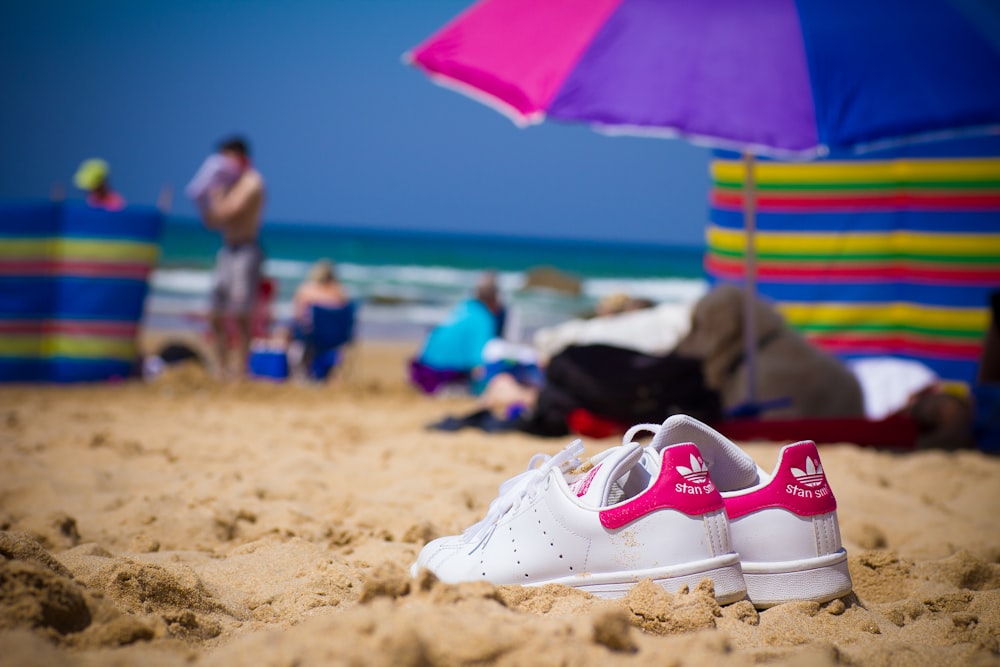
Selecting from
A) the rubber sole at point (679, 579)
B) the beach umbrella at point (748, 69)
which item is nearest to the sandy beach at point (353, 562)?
the rubber sole at point (679, 579)

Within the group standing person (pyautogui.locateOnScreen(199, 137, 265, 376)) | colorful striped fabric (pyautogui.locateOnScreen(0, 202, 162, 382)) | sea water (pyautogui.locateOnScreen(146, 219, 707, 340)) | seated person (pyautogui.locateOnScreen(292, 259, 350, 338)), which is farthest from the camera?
sea water (pyautogui.locateOnScreen(146, 219, 707, 340))

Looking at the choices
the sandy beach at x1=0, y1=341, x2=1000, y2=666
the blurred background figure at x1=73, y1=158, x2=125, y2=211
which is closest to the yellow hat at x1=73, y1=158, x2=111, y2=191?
the blurred background figure at x1=73, y1=158, x2=125, y2=211

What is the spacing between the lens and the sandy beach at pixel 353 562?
1278mm

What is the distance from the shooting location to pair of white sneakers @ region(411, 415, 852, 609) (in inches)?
64.4

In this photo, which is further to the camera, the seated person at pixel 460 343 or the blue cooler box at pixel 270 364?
the blue cooler box at pixel 270 364

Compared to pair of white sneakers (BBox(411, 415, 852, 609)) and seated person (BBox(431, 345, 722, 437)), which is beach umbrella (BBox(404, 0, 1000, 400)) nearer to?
seated person (BBox(431, 345, 722, 437))

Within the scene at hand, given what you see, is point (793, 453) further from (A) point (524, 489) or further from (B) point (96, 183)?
(B) point (96, 183)

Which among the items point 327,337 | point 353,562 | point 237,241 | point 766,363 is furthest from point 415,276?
point 353,562

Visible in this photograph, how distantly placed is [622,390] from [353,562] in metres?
2.10

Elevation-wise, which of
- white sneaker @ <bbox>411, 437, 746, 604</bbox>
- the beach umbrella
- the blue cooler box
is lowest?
the blue cooler box

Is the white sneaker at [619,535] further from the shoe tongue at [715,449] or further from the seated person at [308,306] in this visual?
the seated person at [308,306]

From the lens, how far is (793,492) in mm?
1753

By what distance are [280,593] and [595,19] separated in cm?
311

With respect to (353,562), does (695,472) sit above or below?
above
